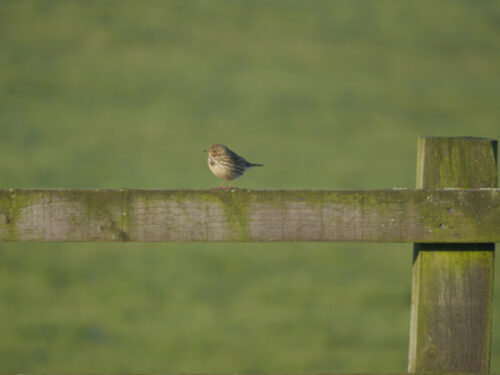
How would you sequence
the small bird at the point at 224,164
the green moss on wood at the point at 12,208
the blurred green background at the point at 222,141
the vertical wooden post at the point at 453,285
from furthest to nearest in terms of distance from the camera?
the blurred green background at the point at 222,141, the small bird at the point at 224,164, the vertical wooden post at the point at 453,285, the green moss on wood at the point at 12,208

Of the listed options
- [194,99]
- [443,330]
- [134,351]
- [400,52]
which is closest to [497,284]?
[134,351]

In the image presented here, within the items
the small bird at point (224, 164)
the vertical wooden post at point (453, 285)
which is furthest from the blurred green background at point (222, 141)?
the vertical wooden post at point (453, 285)

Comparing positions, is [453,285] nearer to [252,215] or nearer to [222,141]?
[252,215]

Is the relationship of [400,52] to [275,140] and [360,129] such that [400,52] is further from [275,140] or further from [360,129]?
[275,140]

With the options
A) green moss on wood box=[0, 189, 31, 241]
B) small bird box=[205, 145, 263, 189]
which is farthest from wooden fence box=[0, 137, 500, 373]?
small bird box=[205, 145, 263, 189]

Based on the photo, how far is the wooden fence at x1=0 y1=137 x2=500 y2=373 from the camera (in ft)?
8.72

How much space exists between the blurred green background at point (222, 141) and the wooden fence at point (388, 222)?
3.63 metres

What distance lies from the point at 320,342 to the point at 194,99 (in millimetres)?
11857

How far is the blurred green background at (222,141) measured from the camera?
22.9ft

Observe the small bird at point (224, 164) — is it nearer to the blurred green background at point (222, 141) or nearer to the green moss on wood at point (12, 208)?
the blurred green background at point (222, 141)

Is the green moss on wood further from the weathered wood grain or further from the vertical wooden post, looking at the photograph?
the vertical wooden post

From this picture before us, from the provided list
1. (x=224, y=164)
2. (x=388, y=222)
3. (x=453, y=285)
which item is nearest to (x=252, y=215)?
(x=388, y=222)

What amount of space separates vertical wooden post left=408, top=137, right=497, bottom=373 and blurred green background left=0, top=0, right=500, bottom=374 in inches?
141

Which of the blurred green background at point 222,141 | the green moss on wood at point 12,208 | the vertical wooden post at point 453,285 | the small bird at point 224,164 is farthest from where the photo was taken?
the blurred green background at point 222,141
